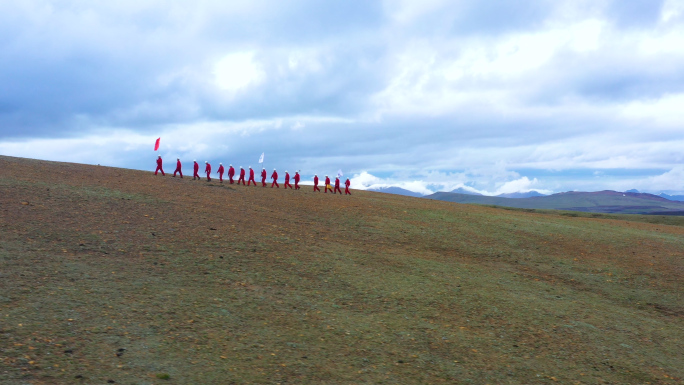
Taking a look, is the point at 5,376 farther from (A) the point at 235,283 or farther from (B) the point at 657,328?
(B) the point at 657,328

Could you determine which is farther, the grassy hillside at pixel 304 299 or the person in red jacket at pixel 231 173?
the person in red jacket at pixel 231 173

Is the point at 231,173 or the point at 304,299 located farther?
the point at 231,173

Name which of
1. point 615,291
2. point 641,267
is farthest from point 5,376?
point 641,267

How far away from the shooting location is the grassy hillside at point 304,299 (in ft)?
25.3

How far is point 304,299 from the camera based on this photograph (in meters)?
11.0

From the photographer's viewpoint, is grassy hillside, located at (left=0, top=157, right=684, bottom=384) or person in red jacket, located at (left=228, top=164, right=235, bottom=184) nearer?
grassy hillside, located at (left=0, top=157, right=684, bottom=384)

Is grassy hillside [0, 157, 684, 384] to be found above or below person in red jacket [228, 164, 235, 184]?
below

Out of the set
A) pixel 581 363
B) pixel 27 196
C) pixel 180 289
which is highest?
pixel 27 196

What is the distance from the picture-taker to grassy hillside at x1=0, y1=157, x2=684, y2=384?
771 cm

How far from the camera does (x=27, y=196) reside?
16.9 meters

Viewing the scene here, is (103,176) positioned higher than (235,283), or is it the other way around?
(103,176)

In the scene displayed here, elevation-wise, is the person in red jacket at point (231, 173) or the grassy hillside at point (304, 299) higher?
the person in red jacket at point (231, 173)

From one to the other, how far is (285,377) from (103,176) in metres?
21.0

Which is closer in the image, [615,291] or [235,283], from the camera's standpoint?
[235,283]
